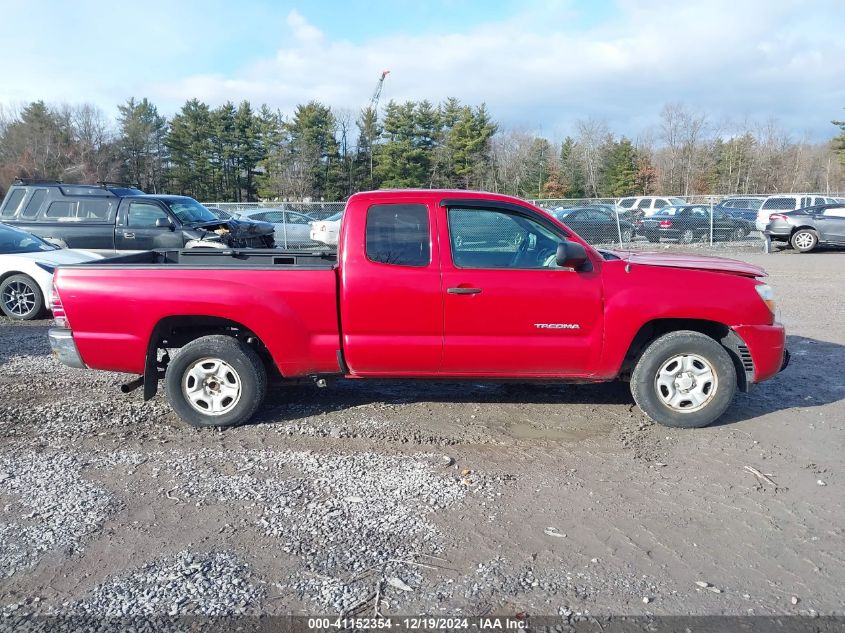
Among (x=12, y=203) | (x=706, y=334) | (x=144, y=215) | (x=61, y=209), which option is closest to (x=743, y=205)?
(x=144, y=215)

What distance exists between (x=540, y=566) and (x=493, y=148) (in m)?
53.5

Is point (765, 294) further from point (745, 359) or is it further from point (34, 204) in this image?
point (34, 204)

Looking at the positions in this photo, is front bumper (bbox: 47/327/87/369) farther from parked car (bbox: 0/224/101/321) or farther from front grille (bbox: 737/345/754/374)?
front grille (bbox: 737/345/754/374)

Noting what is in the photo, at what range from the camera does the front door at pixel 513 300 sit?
4.88 metres

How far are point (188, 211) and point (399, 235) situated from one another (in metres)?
9.63

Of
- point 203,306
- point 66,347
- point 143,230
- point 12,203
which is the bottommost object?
point 66,347

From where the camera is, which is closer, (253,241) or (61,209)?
(253,241)

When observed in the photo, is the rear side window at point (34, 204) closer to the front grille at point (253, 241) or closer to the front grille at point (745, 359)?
the front grille at point (253, 241)

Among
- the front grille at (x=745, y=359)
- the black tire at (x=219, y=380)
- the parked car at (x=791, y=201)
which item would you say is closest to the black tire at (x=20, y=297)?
the black tire at (x=219, y=380)

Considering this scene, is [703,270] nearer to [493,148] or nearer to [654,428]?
[654,428]

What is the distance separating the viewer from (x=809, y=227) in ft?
63.1

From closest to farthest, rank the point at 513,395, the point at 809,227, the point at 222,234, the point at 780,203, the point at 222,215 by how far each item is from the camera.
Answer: the point at 513,395, the point at 222,234, the point at 222,215, the point at 809,227, the point at 780,203

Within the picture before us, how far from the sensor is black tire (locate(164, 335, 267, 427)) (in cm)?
505

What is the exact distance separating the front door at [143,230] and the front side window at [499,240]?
352 inches
